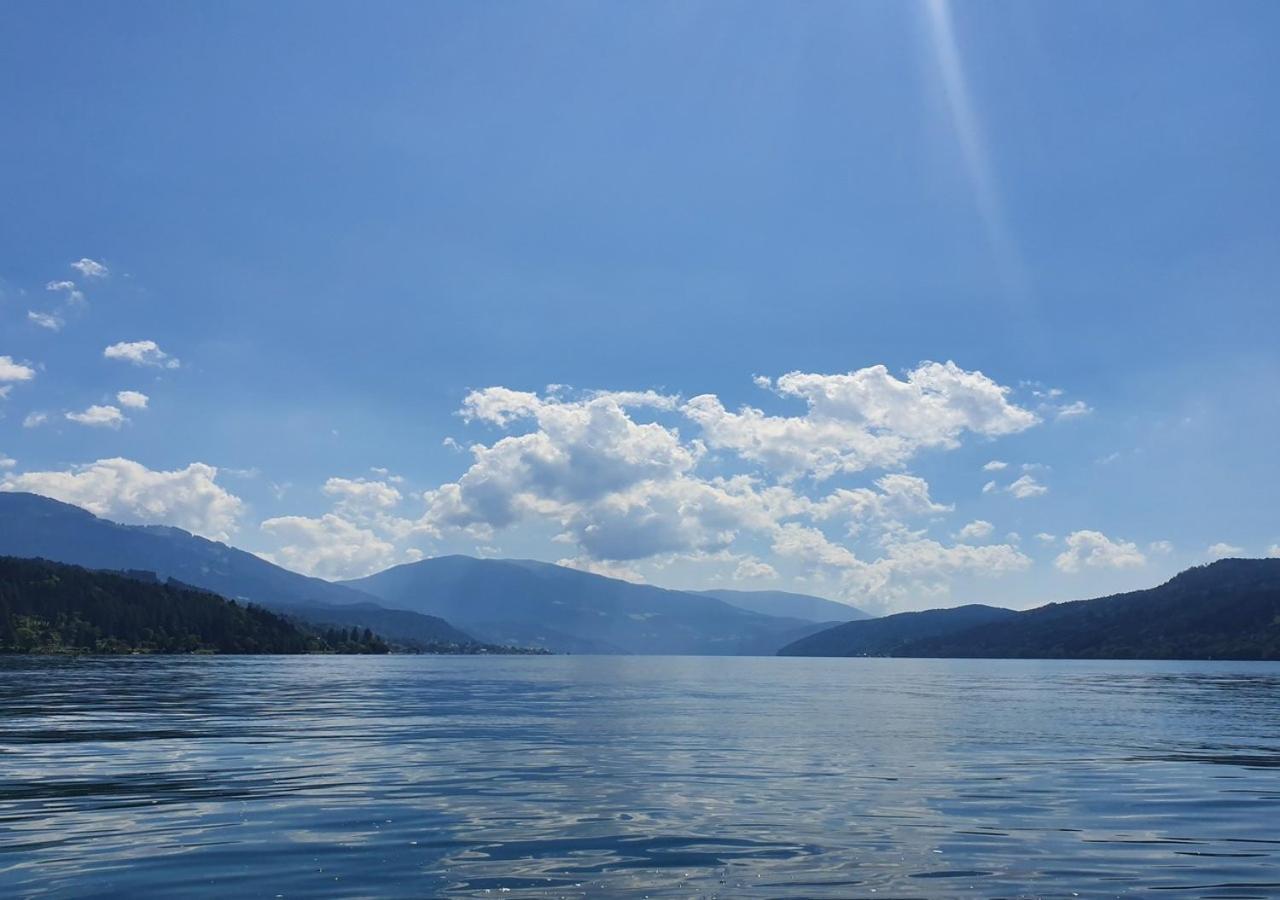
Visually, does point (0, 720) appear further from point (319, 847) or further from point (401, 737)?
point (319, 847)

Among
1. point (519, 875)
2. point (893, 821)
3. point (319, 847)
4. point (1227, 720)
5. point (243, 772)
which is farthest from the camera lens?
point (1227, 720)

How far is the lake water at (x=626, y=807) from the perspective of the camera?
23969 millimetres

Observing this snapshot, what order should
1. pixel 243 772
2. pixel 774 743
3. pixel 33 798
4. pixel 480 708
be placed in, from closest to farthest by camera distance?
1. pixel 33 798
2. pixel 243 772
3. pixel 774 743
4. pixel 480 708

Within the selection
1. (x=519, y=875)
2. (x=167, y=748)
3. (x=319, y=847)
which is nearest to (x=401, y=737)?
(x=167, y=748)

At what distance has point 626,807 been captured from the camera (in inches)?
1384

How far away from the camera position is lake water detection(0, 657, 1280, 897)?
944 inches

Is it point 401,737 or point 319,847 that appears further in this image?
point 401,737

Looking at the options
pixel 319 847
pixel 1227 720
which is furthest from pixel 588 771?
pixel 1227 720

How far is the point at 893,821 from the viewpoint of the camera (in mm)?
32562

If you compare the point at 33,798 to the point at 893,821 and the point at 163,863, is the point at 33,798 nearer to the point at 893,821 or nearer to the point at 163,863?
the point at 163,863

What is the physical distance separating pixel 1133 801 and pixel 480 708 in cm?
6561

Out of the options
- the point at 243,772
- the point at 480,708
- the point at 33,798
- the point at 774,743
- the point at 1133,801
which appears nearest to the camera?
the point at 33,798

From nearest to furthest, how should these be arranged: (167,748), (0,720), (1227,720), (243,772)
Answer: (243,772), (167,748), (0,720), (1227,720)

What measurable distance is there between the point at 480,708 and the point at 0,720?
39567 millimetres
